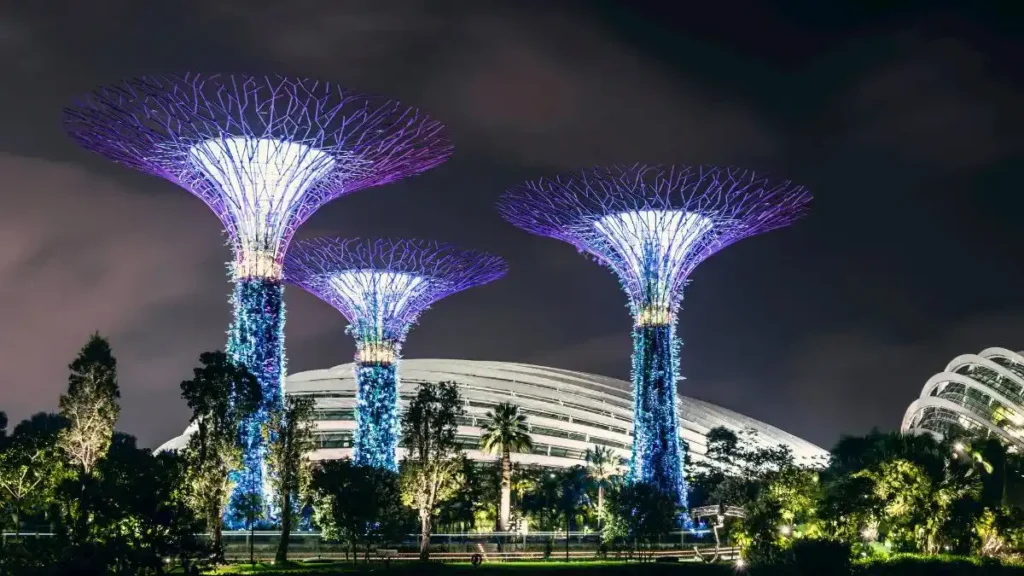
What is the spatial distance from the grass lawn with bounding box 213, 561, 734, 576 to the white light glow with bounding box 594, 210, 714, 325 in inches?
816

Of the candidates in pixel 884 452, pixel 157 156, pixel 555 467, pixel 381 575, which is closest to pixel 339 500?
pixel 381 575

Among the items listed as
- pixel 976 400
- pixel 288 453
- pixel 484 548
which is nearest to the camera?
pixel 288 453

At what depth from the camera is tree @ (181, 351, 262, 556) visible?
41.8 m

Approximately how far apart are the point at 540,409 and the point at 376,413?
141 ft

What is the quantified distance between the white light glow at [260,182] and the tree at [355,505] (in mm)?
10182

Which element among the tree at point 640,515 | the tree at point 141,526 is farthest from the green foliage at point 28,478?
the tree at point 640,515

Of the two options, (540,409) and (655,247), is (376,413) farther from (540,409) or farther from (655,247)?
(540,409)

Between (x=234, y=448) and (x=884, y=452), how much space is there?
34.7 metres

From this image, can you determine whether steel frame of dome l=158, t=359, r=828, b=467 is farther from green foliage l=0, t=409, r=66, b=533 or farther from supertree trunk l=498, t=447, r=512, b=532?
green foliage l=0, t=409, r=66, b=533

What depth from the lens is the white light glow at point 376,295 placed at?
Result: 70.9m

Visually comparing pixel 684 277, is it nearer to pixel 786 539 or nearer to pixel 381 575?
pixel 786 539

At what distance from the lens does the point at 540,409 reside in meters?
113

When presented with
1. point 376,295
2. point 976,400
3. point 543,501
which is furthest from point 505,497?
point 976,400

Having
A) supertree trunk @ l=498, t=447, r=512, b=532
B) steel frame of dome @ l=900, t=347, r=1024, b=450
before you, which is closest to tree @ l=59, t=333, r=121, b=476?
supertree trunk @ l=498, t=447, r=512, b=532
